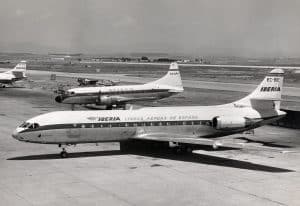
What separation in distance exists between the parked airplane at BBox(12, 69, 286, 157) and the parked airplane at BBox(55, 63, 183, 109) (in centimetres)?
2233

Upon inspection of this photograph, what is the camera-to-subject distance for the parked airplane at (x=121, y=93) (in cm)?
5209

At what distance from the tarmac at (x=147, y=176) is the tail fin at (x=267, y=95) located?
3.07 m

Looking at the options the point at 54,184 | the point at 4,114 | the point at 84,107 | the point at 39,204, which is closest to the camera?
the point at 39,204

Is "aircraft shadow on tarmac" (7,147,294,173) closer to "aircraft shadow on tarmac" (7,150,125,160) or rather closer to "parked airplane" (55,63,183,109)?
"aircraft shadow on tarmac" (7,150,125,160)

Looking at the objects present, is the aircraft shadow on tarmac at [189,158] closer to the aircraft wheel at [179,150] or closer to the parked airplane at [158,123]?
the aircraft wheel at [179,150]

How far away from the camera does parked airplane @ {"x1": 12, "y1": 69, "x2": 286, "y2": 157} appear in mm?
27047

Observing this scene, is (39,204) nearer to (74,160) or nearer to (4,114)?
(74,160)

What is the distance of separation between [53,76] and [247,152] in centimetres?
8118

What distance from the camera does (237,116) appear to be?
31234 mm

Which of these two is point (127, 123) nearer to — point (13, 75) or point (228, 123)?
point (228, 123)

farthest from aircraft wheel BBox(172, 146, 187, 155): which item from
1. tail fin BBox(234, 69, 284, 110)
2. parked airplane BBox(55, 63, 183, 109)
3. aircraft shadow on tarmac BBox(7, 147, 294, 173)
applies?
parked airplane BBox(55, 63, 183, 109)

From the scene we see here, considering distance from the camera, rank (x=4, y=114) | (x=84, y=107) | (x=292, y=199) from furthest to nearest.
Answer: (x=84, y=107)
(x=4, y=114)
(x=292, y=199)

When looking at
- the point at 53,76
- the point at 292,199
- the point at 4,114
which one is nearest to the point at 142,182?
the point at 292,199

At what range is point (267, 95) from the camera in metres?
33.4
